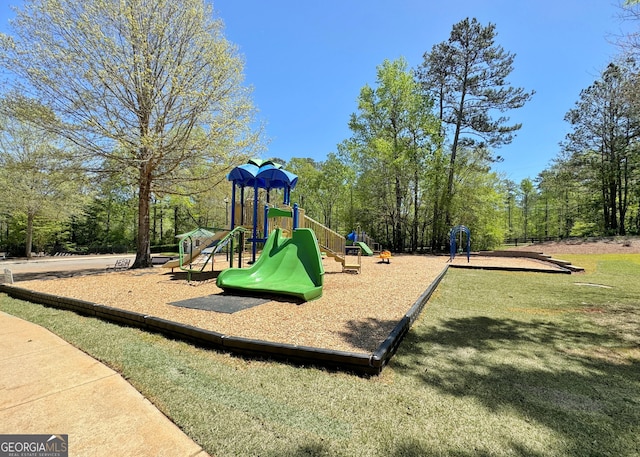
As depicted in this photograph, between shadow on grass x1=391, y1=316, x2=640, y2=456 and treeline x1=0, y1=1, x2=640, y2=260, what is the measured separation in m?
5.80

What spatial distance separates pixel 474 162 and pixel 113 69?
22.7 m

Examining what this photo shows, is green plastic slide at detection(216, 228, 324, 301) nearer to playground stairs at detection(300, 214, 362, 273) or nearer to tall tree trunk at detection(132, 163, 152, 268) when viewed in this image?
playground stairs at detection(300, 214, 362, 273)

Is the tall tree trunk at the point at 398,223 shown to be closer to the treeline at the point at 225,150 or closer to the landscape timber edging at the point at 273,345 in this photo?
the treeline at the point at 225,150

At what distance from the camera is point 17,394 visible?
2.59 metres

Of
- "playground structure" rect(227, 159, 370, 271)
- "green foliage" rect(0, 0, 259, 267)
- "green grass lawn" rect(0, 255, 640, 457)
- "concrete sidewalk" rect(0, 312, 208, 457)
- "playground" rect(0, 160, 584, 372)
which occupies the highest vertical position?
"green foliage" rect(0, 0, 259, 267)

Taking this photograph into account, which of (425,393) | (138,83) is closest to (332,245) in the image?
(425,393)

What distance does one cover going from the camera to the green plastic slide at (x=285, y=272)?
6.27 metres

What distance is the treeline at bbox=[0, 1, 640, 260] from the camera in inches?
398

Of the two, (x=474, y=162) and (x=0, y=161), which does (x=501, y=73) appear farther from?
(x=0, y=161)

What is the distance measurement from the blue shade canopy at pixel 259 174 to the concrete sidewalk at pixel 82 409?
7808 millimetres

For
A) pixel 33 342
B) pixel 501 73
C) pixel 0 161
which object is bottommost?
pixel 33 342

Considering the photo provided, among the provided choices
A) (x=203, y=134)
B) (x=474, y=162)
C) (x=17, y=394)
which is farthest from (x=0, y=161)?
(x=474, y=162)

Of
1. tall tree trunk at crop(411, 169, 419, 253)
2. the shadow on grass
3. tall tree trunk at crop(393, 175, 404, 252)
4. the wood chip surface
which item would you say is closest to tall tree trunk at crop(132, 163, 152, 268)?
the wood chip surface

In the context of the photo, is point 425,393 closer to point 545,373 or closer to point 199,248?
point 545,373
